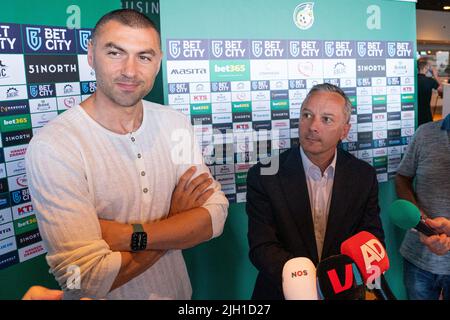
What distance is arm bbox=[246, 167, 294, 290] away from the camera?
1543 mm

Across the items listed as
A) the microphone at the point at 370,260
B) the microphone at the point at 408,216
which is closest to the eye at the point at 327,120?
the microphone at the point at 408,216

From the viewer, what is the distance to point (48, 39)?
1944mm

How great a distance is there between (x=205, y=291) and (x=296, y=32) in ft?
5.55

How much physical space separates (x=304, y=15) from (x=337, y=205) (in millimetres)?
1481

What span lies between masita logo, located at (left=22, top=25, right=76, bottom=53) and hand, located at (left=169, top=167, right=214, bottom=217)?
896 millimetres

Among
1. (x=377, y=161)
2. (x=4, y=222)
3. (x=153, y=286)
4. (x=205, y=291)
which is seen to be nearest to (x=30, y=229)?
(x=4, y=222)

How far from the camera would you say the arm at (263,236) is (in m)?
1.54

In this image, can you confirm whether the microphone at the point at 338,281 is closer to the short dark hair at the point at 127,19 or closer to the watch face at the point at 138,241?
the watch face at the point at 138,241

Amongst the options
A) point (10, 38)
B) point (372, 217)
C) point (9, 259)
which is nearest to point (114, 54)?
point (10, 38)

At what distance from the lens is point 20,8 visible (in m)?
1.82

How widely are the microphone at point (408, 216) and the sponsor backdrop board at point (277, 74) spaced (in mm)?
1254

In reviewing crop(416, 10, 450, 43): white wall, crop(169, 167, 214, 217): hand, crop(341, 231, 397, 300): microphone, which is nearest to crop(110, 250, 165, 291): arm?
crop(169, 167, 214, 217): hand

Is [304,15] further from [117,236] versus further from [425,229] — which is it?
[117,236]

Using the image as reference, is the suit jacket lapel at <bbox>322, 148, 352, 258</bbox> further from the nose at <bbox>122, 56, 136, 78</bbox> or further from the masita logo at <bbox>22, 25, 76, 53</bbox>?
the masita logo at <bbox>22, 25, 76, 53</bbox>
